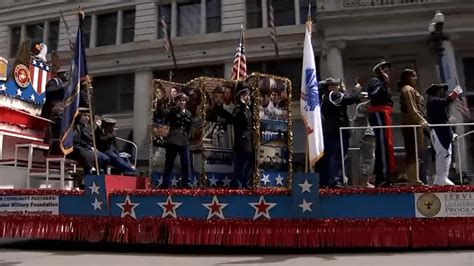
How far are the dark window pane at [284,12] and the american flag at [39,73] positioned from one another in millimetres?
16507

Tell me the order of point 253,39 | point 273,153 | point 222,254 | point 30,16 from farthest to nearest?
point 30,16
point 253,39
point 273,153
point 222,254

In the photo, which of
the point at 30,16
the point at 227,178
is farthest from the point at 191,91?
the point at 30,16

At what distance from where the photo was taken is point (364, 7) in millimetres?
22828

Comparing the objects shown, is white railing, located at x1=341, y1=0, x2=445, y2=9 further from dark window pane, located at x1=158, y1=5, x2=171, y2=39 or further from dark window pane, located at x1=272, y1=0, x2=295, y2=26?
dark window pane, located at x1=158, y1=5, x2=171, y2=39

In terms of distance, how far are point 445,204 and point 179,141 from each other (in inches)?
179

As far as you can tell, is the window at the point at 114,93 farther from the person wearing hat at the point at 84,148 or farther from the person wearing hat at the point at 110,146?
the person wearing hat at the point at 84,148

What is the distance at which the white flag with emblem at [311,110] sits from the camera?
6.69 m

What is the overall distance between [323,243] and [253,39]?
19.7 m

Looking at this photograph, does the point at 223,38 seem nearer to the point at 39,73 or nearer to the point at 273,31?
the point at 273,31

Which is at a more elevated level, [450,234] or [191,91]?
[191,91]

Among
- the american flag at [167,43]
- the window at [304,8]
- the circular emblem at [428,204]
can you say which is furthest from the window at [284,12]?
the circular emblem at [428,204]

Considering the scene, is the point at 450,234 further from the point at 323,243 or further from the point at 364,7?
the point at 364,7

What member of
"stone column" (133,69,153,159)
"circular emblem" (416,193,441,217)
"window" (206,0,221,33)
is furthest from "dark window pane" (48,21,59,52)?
"circular emblem" (416,193,441,217)

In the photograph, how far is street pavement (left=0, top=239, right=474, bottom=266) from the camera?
623 cm
